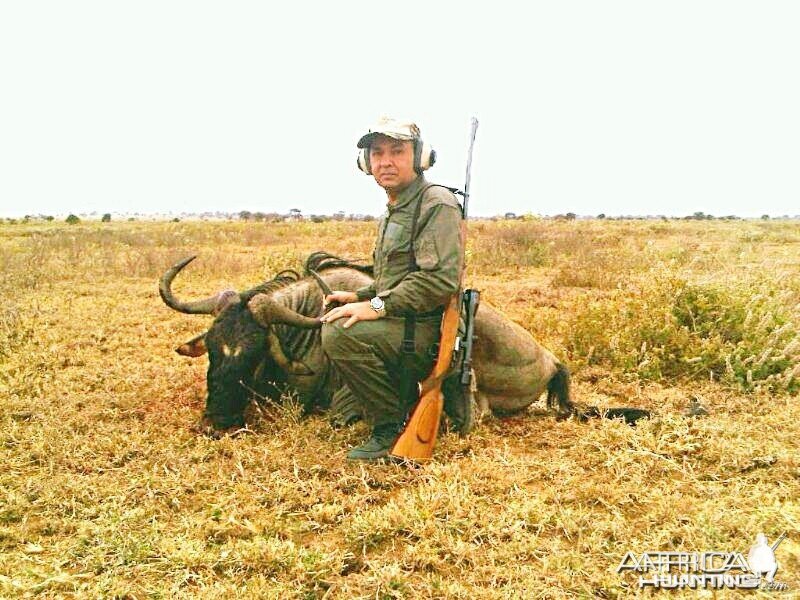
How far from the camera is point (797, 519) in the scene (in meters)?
3.10

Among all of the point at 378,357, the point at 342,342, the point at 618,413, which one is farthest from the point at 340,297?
the point at 618,413

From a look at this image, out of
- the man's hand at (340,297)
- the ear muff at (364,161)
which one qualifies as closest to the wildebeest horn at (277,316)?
the man's hand at (340,297)

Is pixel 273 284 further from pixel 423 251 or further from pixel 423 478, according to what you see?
pixel 423 478

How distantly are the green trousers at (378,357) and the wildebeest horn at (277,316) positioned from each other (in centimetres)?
39

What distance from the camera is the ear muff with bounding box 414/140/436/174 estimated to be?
400cm

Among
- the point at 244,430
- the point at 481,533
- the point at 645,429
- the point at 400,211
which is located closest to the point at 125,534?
the point at 244,430

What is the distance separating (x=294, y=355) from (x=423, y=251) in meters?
1.49

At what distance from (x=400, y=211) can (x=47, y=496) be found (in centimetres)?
259

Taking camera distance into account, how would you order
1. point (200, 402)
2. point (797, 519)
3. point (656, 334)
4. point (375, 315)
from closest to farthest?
point (797, 519)
point (375, 315)
point (200, 402)
point (656, 334)

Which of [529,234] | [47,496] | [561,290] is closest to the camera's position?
[47,496]

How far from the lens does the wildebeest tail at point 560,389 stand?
4.98 m

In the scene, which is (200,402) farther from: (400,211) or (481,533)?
(481,533)

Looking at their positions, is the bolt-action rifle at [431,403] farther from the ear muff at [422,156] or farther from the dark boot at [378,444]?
the ear muff at [422,156]

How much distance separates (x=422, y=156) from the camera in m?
4.01
